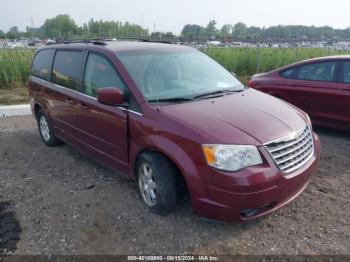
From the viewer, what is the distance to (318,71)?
627 cm

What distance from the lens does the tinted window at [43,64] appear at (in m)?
5.57

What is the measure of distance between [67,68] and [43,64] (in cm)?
116

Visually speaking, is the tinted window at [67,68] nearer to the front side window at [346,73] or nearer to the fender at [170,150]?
the fender at [170,150]

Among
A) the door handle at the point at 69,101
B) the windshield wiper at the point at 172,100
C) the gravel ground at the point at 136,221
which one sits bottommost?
the gravel ground at the point at 136,221

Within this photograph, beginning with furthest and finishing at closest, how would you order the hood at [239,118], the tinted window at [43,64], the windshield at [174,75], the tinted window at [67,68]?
1. the tinted window at [43,64]
2. the tinted window at [67,68]
3. the windshield at [174,75]
4. the hood at [239,118]

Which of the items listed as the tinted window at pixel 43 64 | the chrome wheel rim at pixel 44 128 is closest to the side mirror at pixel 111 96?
the tinted window at pixel 43 64

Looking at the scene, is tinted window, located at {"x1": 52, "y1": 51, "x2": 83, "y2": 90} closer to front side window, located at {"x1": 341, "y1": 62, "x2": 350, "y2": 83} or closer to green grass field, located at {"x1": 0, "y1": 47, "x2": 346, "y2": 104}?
front side window, located at {"x1": 341, "y1": 62, "x2": 350, "y2": 83}

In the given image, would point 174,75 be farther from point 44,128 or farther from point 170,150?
point 44,128

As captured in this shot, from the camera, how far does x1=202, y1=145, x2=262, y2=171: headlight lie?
115 inches

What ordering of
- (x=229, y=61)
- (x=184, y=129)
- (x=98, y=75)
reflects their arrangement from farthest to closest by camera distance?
1. (x=229, y=61)
2. (x=98, y=75)
3. (x=184, y=129)

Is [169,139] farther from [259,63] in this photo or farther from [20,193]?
[259,63]

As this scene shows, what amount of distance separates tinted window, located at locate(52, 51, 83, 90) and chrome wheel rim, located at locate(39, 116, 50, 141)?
0.96 meters

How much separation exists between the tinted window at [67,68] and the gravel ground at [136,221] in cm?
126

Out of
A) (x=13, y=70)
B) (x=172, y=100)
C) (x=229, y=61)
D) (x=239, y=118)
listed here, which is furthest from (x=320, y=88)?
(x=13, y=70)
